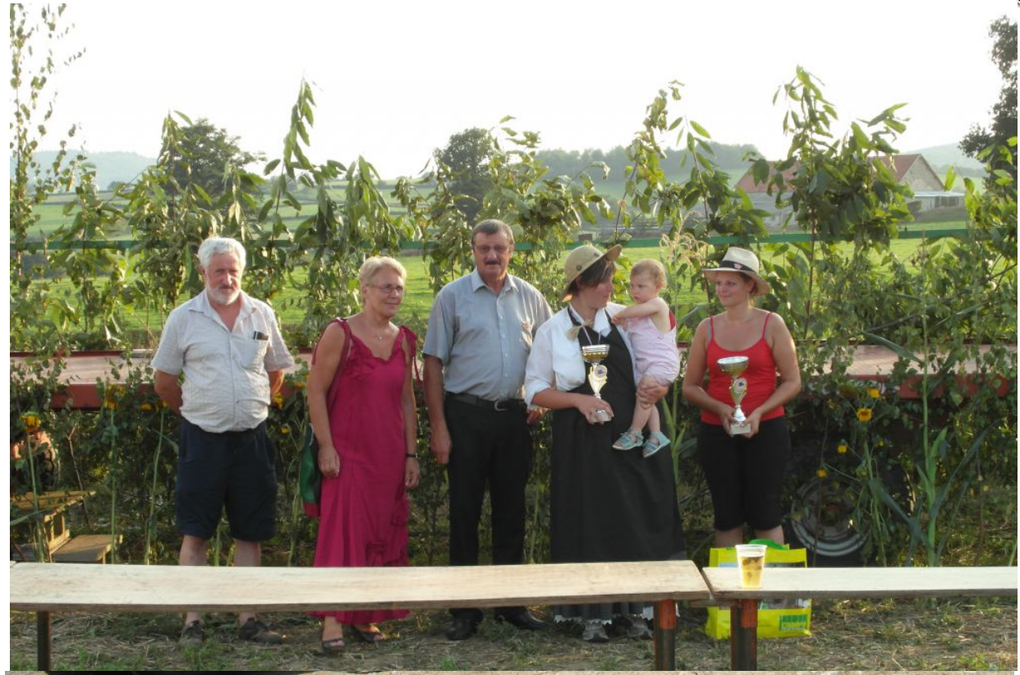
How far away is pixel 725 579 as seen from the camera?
362 centimetres

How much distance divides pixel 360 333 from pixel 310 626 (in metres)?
1.32

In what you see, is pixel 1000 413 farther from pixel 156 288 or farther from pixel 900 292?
pixel 156 288

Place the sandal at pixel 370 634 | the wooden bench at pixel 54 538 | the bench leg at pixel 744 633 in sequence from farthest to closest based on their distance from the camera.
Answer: the wooden bench at pixel 54 538 < the sandal at pixel 370 634 < the bench leg at pixel 744 633

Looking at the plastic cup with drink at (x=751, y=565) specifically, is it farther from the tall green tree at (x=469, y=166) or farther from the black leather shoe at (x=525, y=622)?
the tall green tree at (x=469, y=166)

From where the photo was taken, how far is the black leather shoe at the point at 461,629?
4715 mm

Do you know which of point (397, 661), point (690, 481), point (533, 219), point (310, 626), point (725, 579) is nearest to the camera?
point (725, 579)

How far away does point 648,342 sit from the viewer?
14.9ft

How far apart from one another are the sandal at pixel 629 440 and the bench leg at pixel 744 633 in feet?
3.18

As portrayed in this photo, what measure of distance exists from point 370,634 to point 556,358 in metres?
1.33

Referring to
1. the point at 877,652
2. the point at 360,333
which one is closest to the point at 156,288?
the point at 360,333

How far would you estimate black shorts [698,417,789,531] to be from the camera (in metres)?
4.73

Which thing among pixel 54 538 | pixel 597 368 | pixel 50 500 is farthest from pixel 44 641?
pixel 597 368

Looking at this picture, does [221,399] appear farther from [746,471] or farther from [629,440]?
[746,471]

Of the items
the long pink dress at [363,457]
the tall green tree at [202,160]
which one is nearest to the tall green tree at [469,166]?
the tall green tree at [202,160]
